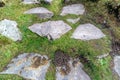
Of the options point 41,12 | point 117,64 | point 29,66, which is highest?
point 41,12

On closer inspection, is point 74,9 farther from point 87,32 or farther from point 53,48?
point 53,48

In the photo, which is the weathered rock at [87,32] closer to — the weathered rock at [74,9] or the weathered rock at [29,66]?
the weathered rock at [74,9]

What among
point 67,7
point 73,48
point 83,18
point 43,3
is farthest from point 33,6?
point 73,48

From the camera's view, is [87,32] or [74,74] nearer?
[74,74]

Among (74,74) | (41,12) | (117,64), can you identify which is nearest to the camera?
(74,74)

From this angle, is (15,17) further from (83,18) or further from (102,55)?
(102,55)

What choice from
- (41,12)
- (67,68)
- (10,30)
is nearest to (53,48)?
(67,68)

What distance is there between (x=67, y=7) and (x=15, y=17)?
1.16 meters

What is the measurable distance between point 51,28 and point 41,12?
1.86 ft

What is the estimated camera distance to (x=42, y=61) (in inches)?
189

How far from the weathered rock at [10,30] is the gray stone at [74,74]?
1100 mm

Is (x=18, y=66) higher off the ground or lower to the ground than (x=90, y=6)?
lower

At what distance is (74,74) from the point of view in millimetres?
4633

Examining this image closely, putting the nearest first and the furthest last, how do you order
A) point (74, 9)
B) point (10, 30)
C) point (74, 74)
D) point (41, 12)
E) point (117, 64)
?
1. point (74, 74)
2. point (117, 64)
3. point (10, 30)
4. point (41, 12)
5. point (74, 9)
